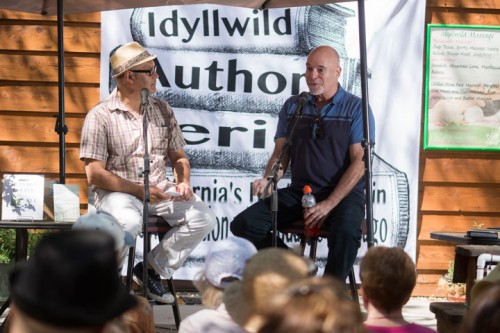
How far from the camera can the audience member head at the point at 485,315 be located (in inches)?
71.7

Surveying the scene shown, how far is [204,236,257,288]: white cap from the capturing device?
2.91 m

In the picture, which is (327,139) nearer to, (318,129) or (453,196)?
(318,129)

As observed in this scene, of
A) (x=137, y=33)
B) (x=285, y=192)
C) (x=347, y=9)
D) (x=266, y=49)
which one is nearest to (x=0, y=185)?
(x=285, y=192)

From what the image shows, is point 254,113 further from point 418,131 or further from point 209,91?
point 418,131

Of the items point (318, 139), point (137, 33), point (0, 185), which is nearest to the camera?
point (0, 185)

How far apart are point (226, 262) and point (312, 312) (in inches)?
52.1

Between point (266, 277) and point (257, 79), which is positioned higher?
point (257, 79)

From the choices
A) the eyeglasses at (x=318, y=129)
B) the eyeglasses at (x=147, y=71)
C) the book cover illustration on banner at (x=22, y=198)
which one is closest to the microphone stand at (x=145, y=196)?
the eyeglasses at (x=147, y=71)

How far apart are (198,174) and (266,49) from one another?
3.38ft

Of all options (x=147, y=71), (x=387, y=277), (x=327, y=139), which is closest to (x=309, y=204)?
(x=327, y=139)

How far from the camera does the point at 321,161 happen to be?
5441mm

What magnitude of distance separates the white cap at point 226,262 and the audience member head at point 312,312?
3.93 feet

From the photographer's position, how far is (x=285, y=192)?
549 cm

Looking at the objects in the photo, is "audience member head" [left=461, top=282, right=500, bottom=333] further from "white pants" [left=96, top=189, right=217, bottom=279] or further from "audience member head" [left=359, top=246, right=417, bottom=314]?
"white pants" [left=96, top=189, right=217, bottom=279]
